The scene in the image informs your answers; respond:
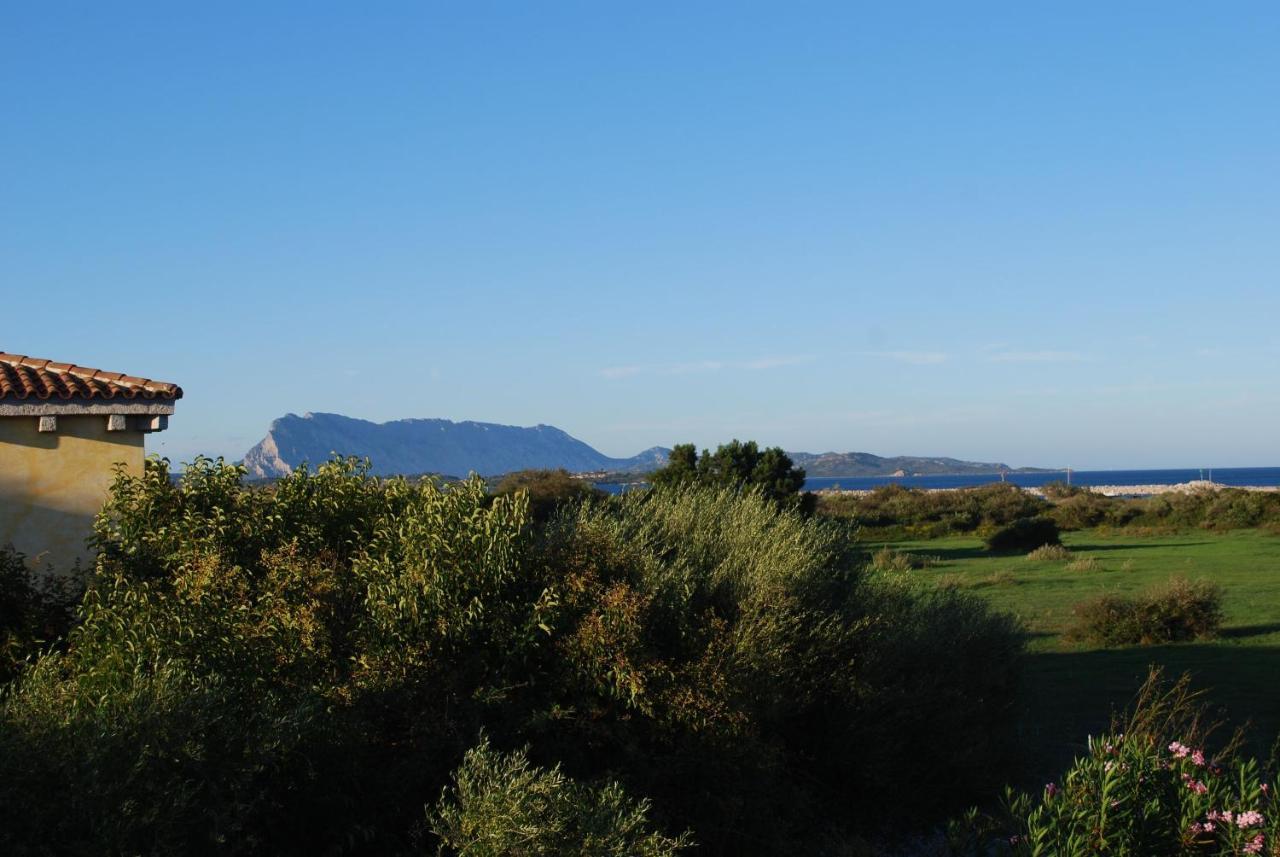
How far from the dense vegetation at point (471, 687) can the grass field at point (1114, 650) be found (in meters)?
2.63

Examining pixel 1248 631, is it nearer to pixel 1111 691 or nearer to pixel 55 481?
pixel 1111 691

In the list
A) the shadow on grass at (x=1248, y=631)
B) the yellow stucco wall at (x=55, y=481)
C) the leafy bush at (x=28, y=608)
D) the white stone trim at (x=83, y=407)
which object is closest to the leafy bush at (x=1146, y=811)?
the leafy bush at (x=28, y=608)

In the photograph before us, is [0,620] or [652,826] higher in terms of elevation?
[0,620]

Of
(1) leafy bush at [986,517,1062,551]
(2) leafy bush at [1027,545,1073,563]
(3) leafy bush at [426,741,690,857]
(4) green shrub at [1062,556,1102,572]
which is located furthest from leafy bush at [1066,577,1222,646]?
(1) leafy bush at [986,517,1062,551]

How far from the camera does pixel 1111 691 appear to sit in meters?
17.0

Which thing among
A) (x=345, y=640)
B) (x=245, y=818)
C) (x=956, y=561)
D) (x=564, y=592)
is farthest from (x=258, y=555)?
(x=956, y=561)

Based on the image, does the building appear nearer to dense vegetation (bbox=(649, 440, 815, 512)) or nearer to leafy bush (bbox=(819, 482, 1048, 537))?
dense vegetation (bbox=(649, 440, 815, 512))

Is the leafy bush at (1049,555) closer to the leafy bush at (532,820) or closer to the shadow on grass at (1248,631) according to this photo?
the shadow on grass at (1248,631)

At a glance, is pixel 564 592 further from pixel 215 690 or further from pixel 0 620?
pixel 0 620

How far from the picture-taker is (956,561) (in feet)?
139

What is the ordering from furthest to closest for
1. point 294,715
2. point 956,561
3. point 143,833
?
1. point 956,561
2. point 294,715
3. point 143,833

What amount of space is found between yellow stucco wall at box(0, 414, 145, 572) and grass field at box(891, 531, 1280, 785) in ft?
32.2

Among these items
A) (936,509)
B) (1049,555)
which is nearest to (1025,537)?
(1049,555)

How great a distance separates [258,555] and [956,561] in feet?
116
